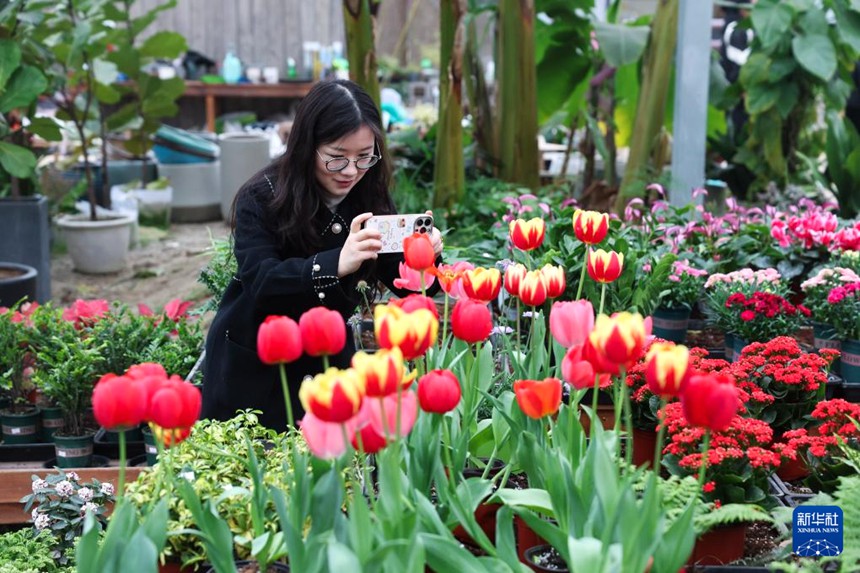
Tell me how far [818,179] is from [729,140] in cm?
178

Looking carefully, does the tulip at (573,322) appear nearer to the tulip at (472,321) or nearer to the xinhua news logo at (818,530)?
the tulip at (472,321)

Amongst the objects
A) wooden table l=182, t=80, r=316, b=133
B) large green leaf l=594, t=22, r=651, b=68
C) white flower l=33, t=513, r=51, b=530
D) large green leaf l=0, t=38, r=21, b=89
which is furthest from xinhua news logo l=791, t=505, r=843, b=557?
wooden table l=182, t=80, r=316, b=133

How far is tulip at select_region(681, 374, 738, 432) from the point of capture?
4.43 feet

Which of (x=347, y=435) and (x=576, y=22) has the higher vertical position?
(x=576, y=22)

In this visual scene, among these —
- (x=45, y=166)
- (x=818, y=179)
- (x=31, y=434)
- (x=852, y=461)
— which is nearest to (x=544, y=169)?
(x=818, y=179)

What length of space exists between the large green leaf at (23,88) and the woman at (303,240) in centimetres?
339

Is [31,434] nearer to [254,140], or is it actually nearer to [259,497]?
[259,497]

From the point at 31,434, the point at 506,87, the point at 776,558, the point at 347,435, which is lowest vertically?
the point at 31,434

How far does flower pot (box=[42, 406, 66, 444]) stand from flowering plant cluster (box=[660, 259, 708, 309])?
2.11 m

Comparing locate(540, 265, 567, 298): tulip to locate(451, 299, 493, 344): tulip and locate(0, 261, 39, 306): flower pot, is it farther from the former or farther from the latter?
locate(0, 261, 39, 306): flower pot

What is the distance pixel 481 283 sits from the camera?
1.85 m

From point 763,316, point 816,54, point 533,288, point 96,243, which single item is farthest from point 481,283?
point 96,243

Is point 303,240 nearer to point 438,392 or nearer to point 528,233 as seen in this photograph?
point 528,233

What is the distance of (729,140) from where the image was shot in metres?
7.49
